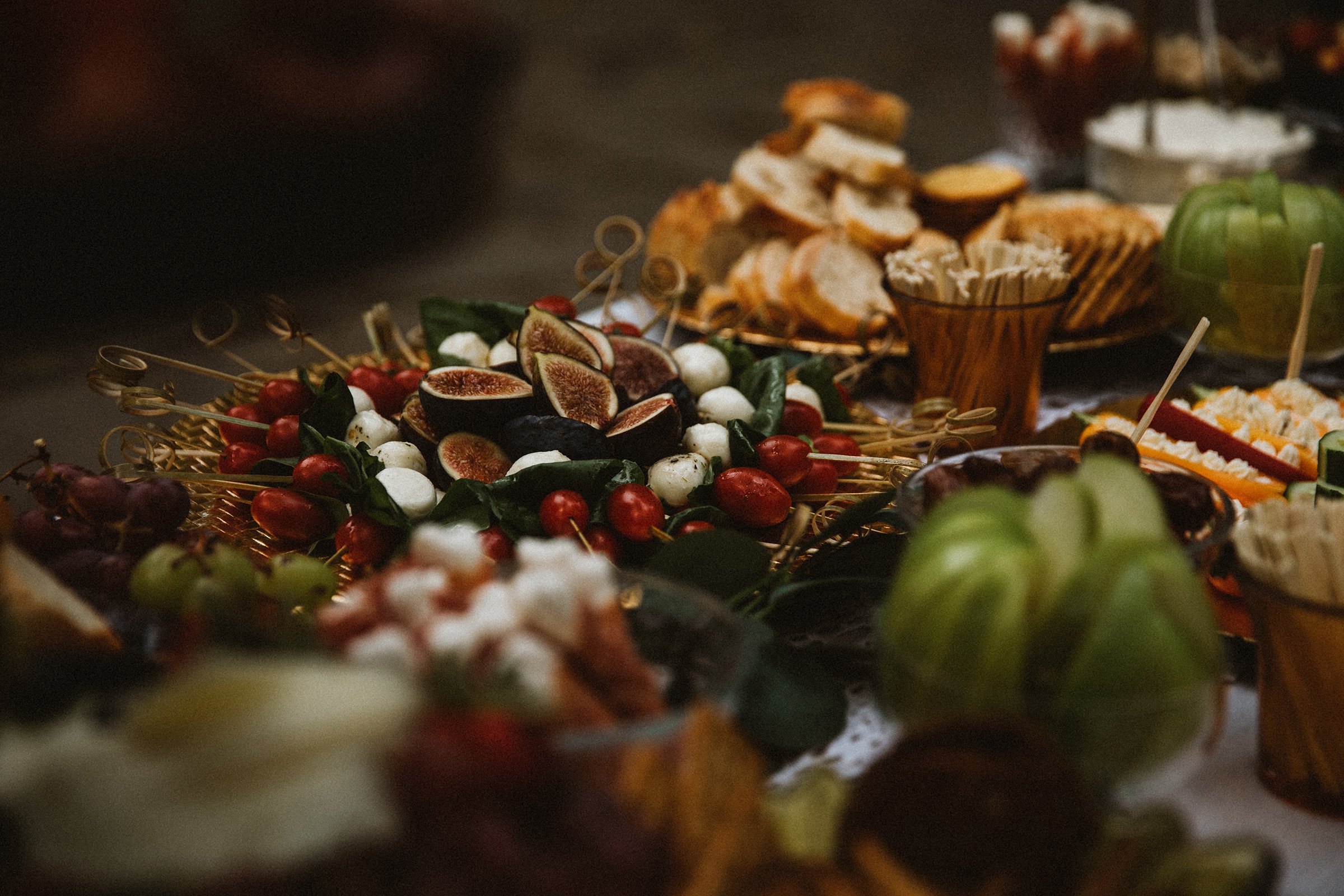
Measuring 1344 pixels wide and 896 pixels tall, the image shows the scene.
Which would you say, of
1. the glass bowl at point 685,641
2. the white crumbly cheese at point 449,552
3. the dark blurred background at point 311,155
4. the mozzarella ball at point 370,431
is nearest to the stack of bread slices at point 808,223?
the mozzarella ball at point 370,431

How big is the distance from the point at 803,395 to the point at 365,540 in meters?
0.58

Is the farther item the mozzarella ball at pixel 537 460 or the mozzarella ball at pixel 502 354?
the mozzarella ball at pixel 502 354

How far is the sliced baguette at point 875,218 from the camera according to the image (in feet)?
6.13

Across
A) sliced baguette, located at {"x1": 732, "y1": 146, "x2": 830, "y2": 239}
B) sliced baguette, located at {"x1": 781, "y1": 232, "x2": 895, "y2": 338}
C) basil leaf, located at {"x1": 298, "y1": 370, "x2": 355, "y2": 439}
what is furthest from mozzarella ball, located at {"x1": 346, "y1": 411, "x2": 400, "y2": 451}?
sliced baguette, located at {"x1": 732, "y1": 146, "x2": 830, "y2": 239}

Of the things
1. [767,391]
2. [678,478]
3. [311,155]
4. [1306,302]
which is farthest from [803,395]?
[311,155]

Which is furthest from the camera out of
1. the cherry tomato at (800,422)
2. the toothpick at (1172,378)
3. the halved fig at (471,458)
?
the cherry tomato at (800,422)

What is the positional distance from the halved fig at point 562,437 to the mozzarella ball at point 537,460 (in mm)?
13

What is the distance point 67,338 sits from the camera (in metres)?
4.06

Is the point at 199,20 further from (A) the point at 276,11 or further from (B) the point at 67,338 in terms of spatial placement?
(B) the point at 67,338

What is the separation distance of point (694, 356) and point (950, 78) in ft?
18.0

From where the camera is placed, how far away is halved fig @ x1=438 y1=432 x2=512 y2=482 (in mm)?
1279

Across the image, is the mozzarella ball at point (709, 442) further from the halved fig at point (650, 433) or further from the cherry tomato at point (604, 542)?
the cherry tomato at point (604, 542)

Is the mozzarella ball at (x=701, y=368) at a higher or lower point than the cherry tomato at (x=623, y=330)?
lower

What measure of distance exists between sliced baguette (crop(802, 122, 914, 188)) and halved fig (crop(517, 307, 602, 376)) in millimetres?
798
